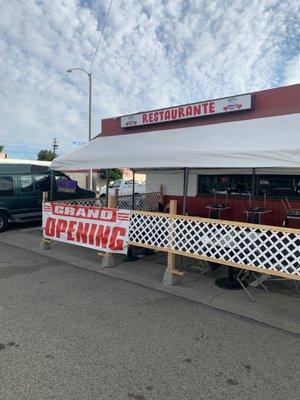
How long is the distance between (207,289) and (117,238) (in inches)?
79.8

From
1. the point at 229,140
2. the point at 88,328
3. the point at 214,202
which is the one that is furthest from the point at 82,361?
the point at 214,202

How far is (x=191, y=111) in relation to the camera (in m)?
9.24

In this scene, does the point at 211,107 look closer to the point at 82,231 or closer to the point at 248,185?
the point at 248,185

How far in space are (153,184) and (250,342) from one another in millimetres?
8636

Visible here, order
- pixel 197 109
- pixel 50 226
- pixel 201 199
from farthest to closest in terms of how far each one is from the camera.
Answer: pixel 201 199, pixel 197 109, pixel 50 226

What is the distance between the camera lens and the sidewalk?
4809 mm

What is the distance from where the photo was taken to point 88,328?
427 cm

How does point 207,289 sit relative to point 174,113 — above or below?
below

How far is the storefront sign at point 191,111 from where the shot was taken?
8.36 meters

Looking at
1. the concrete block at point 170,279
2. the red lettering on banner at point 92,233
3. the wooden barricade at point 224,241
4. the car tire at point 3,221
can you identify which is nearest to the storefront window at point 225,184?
the wooden barricade at point 224,241

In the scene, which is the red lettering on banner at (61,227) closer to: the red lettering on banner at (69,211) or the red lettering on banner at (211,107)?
the red lettering on banner at (69,211)

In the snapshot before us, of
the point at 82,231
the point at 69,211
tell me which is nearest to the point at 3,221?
the point at 69,211

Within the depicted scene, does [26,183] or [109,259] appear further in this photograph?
[26,183]

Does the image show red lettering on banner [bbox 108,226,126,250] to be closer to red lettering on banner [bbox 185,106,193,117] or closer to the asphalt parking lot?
the asphalt parking lot
